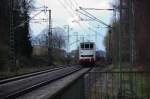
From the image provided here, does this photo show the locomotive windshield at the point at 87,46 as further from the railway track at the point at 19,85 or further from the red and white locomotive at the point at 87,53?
the railway track at the point at 19,85

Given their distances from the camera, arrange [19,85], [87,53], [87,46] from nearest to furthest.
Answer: [19,85]
[87,46]
[87,53]

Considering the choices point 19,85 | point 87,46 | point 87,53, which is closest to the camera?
point 19,85

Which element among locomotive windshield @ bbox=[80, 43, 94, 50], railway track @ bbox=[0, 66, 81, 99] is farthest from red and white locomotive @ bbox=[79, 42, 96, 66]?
railway track @ bbox=[0, 66, 81, 99]

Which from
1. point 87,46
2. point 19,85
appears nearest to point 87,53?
point 87,46

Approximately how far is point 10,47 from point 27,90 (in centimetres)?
3087

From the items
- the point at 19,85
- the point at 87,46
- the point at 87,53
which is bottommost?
the point at 19,85

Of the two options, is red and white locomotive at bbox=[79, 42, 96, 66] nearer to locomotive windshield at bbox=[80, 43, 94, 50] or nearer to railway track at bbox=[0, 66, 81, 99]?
locomotive windshield at bbox=[80, 43, 94, 50]

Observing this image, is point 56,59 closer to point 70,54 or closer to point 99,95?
point 70,54

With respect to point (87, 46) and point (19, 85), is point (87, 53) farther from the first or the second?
point (19, 85)

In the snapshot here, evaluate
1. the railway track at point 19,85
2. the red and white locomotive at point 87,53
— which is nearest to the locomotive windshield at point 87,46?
the red and white locomotive at point 87,53

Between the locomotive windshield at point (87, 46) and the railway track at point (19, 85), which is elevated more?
the locomotive windshield at point (87, 46)

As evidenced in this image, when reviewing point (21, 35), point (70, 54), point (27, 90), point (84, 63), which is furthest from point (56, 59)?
point (27, 90)

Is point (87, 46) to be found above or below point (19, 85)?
above

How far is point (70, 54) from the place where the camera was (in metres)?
123
